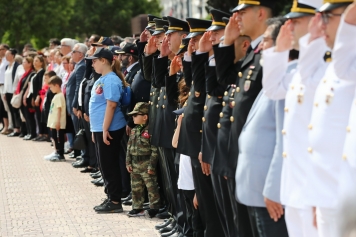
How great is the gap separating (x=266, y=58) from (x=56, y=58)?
39.7 ft

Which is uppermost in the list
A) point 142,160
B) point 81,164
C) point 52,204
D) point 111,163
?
point 142,160

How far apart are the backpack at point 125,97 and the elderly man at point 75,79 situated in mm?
3291

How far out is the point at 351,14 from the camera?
377cm

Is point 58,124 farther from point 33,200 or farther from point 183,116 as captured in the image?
point 183,116

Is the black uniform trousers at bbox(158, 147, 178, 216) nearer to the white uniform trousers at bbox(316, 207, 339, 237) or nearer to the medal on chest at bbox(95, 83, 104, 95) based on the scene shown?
the medal on chest at bbox(95, 83, 104, 95)

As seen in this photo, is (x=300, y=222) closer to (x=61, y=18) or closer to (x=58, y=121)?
(x=58, y=121)

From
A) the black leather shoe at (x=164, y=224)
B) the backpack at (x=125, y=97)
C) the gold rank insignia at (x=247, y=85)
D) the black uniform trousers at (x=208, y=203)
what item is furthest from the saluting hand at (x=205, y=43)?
the backpack at (x=125, y=97)

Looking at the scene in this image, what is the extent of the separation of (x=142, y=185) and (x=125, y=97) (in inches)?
47.9

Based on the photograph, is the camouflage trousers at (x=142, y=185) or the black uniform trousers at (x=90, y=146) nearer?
the camouflage trousers at (x=142, y=185)

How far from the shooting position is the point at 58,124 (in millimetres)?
14484

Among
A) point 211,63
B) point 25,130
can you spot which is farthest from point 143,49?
point 25,130

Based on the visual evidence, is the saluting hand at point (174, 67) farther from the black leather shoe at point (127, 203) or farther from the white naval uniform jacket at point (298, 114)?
the white naval uniform jacket at point (298, 114)

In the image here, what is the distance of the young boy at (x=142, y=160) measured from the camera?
8953 millimetres

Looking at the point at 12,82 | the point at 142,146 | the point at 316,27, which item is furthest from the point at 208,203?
the point at 12,82
